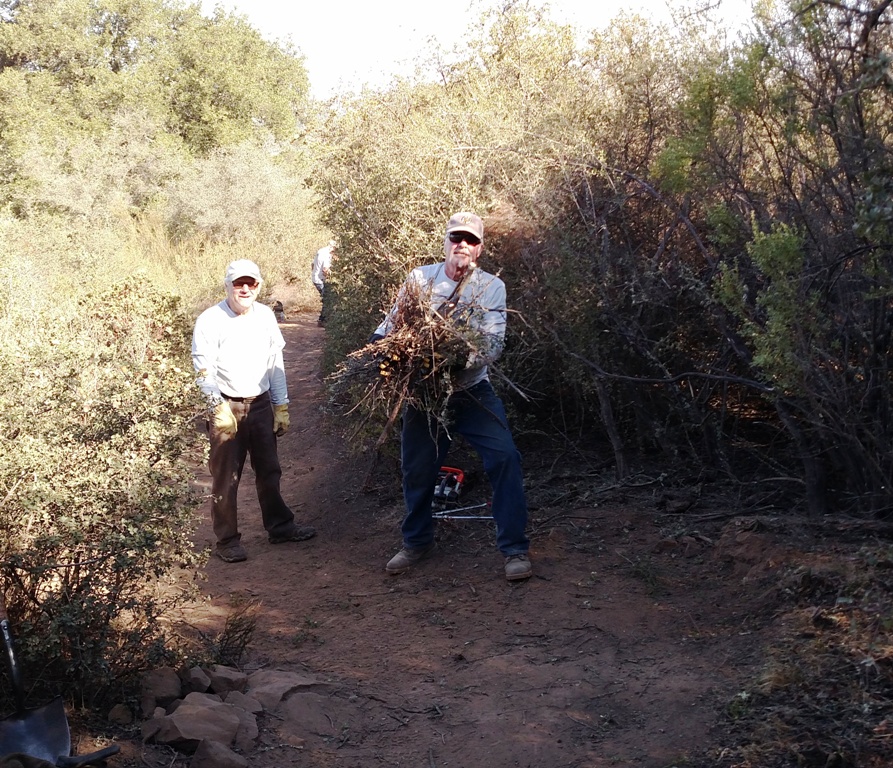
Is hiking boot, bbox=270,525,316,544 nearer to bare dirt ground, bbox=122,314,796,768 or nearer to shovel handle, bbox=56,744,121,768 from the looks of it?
bare dirt ground, bbox=122,314,796,768

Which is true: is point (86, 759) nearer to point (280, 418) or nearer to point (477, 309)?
point (477, 309)

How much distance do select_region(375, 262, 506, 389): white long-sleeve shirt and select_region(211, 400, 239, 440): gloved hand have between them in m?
1.37

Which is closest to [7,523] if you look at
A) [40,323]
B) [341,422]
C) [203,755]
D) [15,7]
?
[203,755]

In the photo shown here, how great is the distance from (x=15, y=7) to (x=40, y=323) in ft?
90.9

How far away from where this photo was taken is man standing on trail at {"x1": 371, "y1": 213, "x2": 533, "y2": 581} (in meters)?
5.56

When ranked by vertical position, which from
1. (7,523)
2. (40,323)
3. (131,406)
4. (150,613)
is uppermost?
(40,323)

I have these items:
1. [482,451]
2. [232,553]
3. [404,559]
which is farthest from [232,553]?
[482,451]

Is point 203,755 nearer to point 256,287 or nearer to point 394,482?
point 256,287

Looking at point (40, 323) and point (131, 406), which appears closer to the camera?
point (131, 406)

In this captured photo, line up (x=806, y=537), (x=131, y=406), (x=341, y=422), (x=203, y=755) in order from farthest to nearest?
(x=341, y=422), (x=806, y=537), (x=131, y=406), (x=203, y=755)

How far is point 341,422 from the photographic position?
9.30 metres

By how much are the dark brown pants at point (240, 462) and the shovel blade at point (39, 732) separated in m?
2.79

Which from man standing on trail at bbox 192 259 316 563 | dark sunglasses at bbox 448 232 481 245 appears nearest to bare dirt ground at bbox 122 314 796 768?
man standing on trail at bbox 192 259 316 563

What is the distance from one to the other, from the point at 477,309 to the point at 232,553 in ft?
8.15
